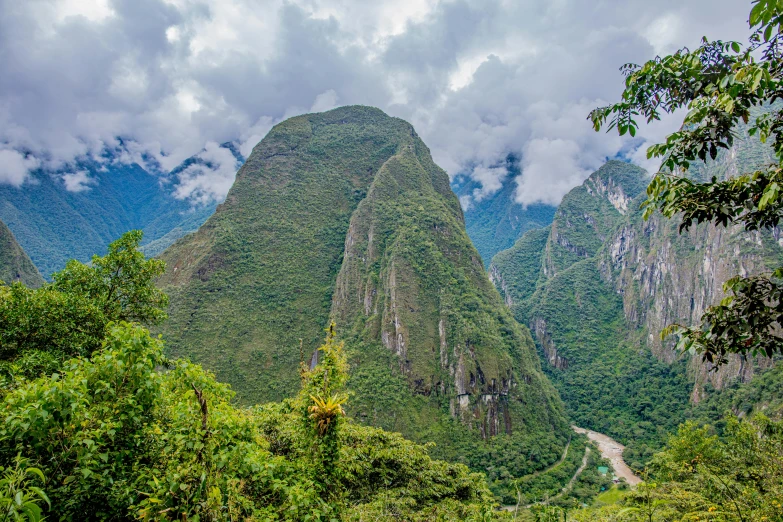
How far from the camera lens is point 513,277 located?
171 meters

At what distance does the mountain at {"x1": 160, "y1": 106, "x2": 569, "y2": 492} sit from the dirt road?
7.21 meters

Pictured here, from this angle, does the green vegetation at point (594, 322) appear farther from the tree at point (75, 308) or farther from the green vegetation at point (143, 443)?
the tree at point (75, 308)

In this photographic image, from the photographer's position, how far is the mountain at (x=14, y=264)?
7028cm

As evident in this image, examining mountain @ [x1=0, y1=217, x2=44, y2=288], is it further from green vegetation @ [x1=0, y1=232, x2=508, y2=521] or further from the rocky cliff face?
the rocky cliff face

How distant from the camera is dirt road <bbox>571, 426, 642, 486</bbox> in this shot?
185 feet

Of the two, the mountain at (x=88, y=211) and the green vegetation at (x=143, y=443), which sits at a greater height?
the mountain at (x=88, y=211)

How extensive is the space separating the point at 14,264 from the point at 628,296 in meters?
153

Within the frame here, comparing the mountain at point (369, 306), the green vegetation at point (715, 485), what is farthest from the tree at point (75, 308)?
the mountain at point (369, 306)

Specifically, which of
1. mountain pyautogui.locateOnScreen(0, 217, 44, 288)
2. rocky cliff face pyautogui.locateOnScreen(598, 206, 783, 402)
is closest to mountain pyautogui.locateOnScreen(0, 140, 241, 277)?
mountain pyautogui.locateOnScreen(0, 217, 44, 288)

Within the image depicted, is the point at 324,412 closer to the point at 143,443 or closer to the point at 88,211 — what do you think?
the point at 143,443

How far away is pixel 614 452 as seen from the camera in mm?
66875

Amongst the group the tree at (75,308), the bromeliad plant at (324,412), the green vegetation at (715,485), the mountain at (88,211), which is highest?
the mountain at (88,211)

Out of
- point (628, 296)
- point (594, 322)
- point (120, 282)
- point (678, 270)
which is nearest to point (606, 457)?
point (678, 270)

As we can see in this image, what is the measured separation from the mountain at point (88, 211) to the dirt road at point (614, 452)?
135077 millimetres
